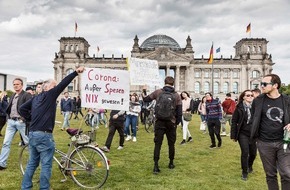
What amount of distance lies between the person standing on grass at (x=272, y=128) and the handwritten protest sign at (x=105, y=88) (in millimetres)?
3174

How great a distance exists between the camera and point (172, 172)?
7.86 metres

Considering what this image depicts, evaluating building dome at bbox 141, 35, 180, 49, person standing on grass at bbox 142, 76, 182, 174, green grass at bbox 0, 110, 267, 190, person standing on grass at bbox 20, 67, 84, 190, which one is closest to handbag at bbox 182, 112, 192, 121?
green grass at bbox 0, 110, 267, 190

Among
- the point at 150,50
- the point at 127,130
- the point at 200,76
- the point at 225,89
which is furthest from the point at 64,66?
the point at 127,130

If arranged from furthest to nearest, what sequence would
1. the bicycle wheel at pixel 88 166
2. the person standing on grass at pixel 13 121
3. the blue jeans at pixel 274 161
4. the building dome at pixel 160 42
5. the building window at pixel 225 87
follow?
the building dome at pixel 160 42 → the building window at pixel 225 87 → the person standing on grass at pixel 13 121 → the bicycle wheel at pixel 88 166 → the blue jeans at pixel 274 161

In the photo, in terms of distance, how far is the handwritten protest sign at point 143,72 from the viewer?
11211mm

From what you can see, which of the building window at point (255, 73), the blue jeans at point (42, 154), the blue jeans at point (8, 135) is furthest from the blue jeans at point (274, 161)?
the building window at point (255, 73)

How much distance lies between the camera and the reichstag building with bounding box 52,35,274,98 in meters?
88.4

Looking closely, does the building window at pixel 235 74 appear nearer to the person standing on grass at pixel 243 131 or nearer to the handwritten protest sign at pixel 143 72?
the handwritten protest sign at pixel 143 72

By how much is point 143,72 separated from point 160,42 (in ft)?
299

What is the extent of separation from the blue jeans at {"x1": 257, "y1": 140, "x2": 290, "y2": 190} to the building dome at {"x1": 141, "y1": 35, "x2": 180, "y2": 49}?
9611cm

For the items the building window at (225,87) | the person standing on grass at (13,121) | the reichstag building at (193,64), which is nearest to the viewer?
the person standing on grass at (13,121)

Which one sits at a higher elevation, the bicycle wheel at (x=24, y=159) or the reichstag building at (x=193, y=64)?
the reichstag building at (x=193, y=64)

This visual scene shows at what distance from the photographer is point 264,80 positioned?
5070 mm

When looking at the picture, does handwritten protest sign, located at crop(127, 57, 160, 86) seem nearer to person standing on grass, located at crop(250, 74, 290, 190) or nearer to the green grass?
the green grass
